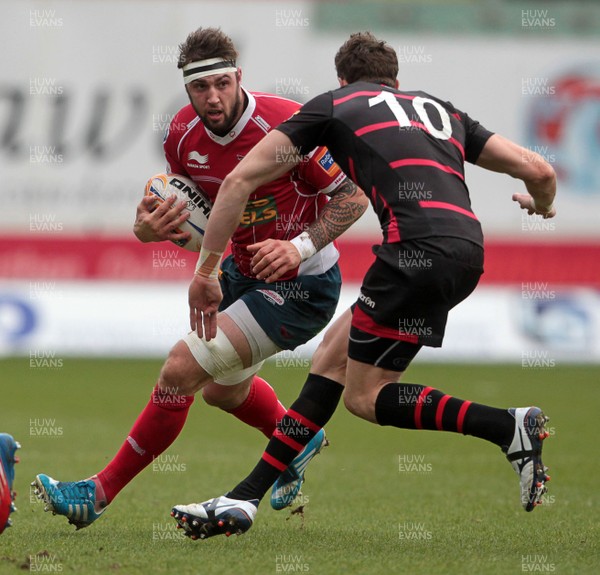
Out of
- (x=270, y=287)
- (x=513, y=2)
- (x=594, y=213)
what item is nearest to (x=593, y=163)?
(x=594, y=213)

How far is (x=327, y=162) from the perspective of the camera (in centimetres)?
570

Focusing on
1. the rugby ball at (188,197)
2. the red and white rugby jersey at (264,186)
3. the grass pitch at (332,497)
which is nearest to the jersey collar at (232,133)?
the red and white rugby jersey at (264,186)

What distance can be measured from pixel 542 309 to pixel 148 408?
1149cm

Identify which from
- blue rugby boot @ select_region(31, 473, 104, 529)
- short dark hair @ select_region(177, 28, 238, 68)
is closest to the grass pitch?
blue rugby boot @ select_region(31, 473, 104, 529)

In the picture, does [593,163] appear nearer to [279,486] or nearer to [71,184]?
[71,184]

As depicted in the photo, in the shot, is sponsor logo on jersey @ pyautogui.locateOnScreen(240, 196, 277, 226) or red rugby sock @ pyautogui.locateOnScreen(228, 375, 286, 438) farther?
red rugby sock @ pyautogui.locateOnScreen(228, 375, 286, 438)

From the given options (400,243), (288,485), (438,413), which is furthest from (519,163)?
(288,485)

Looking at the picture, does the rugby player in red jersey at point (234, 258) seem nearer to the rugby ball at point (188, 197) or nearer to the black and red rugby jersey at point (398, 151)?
the rugby ball at point (188, 197)

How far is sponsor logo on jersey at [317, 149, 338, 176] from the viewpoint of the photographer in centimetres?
567

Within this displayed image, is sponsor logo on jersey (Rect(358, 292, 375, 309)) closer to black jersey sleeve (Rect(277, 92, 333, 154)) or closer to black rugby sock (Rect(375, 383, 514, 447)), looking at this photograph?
black rugby sock (Rect(375, 383, 514, 447))

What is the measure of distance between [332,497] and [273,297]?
5.48ft

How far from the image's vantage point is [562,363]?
16.4 metres

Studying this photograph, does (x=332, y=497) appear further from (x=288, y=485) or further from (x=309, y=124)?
(x=309, y=124)

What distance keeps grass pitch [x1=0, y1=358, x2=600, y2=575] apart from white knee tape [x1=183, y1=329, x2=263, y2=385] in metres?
0.81
